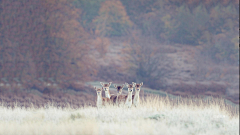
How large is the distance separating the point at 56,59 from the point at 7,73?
6.41m

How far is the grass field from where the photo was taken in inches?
407

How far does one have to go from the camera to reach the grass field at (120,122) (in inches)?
407

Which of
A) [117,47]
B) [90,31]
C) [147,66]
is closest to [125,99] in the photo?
[147,66]

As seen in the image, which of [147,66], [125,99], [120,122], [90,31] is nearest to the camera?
[120,122]

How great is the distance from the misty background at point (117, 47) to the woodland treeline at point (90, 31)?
0.06 metres

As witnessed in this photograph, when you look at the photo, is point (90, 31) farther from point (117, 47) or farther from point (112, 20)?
point (117, 47)

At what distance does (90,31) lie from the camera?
47344 mm

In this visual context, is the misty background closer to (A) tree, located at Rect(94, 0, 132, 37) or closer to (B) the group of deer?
(A) tree, located at Rect(94, 0, 132, 37)

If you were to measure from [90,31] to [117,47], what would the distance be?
447cm

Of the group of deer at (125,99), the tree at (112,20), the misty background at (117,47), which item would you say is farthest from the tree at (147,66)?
the group of deer at (125,99)

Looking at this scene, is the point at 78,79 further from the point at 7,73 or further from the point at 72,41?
the point at 7,73

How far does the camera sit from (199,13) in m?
44.1

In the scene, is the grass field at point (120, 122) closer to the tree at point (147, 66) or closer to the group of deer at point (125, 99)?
the group of deer at point (125, 99)

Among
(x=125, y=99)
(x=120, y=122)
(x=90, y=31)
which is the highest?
(x=90, y=31)
